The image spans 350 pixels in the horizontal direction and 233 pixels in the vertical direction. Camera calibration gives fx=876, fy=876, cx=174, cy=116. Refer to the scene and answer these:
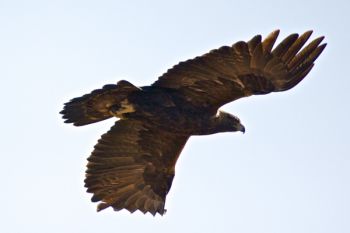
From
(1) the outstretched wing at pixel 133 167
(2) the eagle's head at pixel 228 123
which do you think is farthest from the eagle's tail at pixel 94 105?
(2) the eagle's head at pixel 228 123

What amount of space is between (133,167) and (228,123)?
2.05m

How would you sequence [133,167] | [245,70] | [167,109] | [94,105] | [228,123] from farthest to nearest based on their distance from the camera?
[133,167], [228,123], [94,105], [167,109], [245,70]

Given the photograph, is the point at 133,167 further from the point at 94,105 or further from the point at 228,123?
the point at 228,123

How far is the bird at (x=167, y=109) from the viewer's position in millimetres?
12523

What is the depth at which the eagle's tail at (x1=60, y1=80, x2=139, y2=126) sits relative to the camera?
13.1m

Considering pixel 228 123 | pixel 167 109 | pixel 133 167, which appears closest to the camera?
pixel 167 109

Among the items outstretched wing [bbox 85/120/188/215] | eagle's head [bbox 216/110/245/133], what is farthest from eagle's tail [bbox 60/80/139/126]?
eagle's head [bbox 216/110/245/133]

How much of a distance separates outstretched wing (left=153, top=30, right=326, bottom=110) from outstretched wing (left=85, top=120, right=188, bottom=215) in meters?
1.55

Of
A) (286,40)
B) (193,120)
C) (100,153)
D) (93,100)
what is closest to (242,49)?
(286,40)

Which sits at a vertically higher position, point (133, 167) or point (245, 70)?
point (245, 70)

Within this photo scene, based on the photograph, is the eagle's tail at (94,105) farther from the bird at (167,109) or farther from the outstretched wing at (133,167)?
the outstretched wing at (133,167)

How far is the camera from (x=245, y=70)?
41.7 feet

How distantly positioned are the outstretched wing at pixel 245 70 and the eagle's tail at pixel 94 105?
615mm

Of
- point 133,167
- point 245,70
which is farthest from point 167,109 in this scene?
point 133,167
